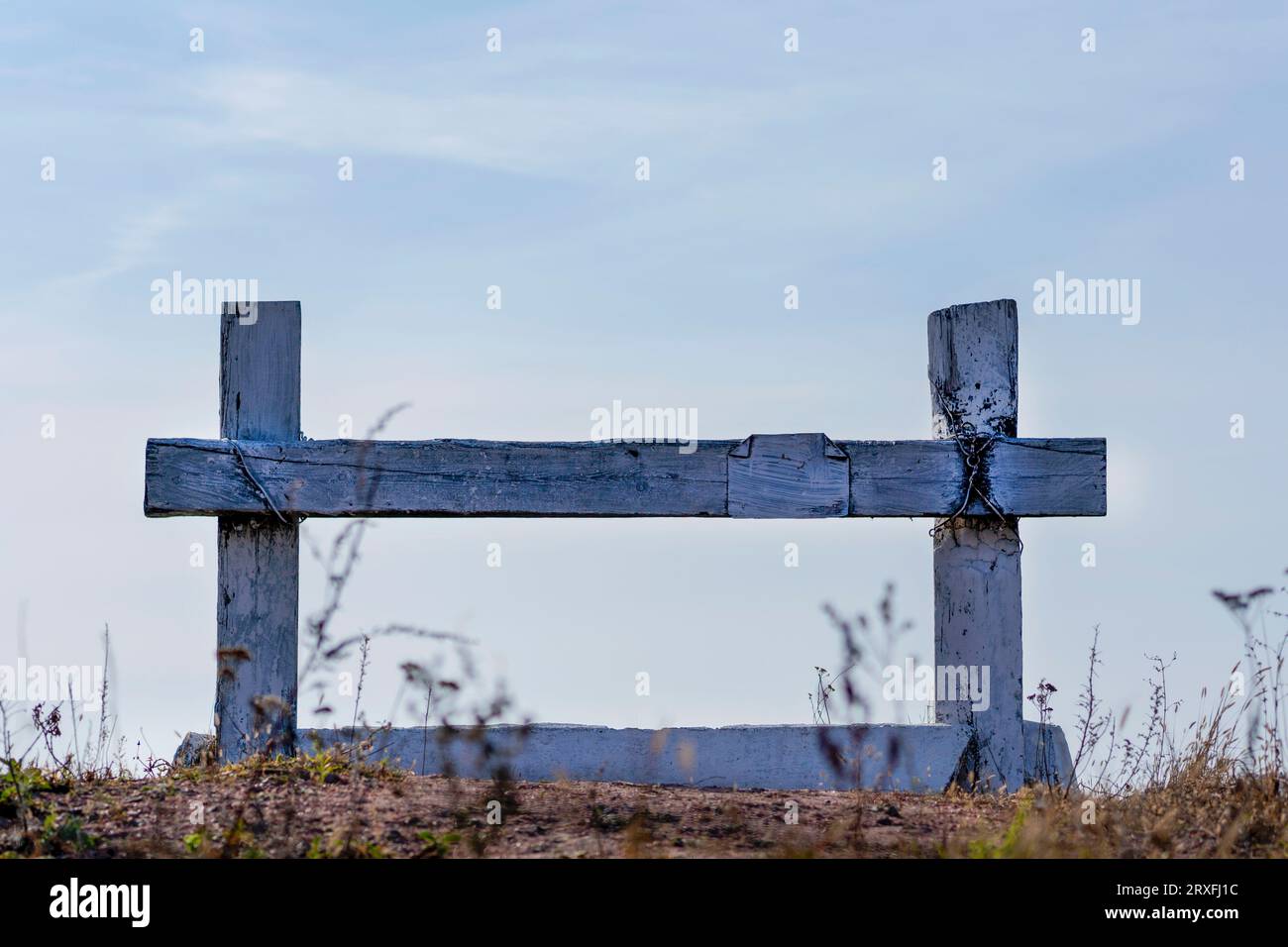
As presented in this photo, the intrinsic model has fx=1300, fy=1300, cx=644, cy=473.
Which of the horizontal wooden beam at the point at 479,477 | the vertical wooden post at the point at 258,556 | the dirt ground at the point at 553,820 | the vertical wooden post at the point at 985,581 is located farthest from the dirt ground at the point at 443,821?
the horizontal wooden beam at the point at 479,477

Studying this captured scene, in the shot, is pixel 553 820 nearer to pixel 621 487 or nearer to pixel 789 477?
pixel 621 487

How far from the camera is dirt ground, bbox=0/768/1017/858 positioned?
13.5 feet

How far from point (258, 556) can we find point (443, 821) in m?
2.56

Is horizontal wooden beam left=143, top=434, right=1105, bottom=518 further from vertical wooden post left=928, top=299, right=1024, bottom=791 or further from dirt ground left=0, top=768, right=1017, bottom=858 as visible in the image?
dirt ground left=0, top=768, right=1017, bottom=858

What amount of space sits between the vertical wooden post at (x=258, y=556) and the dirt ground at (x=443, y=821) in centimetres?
119

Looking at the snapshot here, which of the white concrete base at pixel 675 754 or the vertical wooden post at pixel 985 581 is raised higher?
the vertical wooden post at pixel 985 581

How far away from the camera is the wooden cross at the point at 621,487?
6.46 m

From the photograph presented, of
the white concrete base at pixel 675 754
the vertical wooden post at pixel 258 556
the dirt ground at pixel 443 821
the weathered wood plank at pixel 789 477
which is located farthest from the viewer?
the weathered wood plank at pixel 789 477

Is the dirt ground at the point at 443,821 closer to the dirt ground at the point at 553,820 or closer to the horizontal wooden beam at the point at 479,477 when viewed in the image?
the dirt ground at the point at 553,820

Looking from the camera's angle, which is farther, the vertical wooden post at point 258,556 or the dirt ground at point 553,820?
the vertical wooden post at point 258,556

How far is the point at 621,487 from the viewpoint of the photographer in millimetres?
6496

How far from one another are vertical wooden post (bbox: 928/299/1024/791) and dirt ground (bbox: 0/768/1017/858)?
134 cm

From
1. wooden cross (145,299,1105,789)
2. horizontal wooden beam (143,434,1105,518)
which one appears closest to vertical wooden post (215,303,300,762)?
wooden cross (145,299,1105,789)
